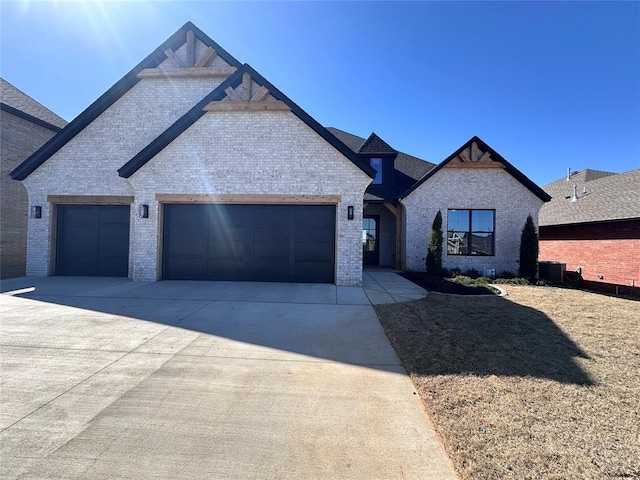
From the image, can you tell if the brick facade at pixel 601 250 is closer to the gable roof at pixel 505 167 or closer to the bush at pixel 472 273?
the gable roof at pixel 505 167

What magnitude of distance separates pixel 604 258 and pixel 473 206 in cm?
572

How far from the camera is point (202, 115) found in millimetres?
9641

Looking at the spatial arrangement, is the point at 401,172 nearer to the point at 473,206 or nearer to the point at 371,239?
the point at 371,239

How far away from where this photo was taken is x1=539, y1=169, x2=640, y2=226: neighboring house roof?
39.3 feet

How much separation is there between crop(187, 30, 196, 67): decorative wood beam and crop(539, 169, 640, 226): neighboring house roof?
1775cm

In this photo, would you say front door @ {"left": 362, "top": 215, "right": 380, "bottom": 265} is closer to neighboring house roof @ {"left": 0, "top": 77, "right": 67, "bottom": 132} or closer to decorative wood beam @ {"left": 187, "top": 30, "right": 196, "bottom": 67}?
decorative wood beam @ {"left": 187, "top": 30, "right": 196, "bottom": 67}

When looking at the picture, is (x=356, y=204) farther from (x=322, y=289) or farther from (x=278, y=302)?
(x=278, y=302)

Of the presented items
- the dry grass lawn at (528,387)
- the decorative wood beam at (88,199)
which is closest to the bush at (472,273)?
the dry grass lawn at (528,387)

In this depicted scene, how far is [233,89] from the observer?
9.68m

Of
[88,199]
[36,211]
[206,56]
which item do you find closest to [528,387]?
[88,199]

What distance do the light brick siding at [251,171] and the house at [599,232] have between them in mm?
10963

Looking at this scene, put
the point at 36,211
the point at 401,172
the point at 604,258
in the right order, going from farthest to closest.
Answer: the point at 401,172 → the point at 604,258 → the point at 36,211

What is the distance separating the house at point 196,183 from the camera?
9461 millimetres

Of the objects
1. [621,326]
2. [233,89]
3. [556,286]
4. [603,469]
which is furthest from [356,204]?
[556,286]
